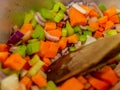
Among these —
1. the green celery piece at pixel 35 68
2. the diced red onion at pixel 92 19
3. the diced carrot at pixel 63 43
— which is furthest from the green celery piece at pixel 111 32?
the green celery piece at pixel 35 68

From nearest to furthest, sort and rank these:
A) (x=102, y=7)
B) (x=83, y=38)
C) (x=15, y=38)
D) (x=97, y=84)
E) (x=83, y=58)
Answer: (x=83, y=58), (x=97, y=84), (x=15, y=38), (x=83, y=38), (x=102, y=7)

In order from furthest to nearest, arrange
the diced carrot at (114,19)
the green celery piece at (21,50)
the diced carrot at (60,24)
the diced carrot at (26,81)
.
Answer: the diced carrot at (114,19)
the diced carrot at (60,24)
the green celery piece at (21,50)
the diced carrot at (26,81)

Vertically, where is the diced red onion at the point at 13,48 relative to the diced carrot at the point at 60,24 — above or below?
below

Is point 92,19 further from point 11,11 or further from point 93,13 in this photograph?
point 11,11

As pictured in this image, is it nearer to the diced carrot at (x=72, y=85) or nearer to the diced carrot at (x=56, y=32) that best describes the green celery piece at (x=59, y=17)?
the diced carrot at (x=56, y=32)

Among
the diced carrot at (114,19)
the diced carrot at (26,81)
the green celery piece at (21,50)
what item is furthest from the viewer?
the diced carrot at (114,19)

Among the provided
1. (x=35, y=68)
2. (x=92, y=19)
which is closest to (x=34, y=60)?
(x=35, y=68)

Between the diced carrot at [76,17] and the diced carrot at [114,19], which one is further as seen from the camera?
the diced carrot at [114,19]
